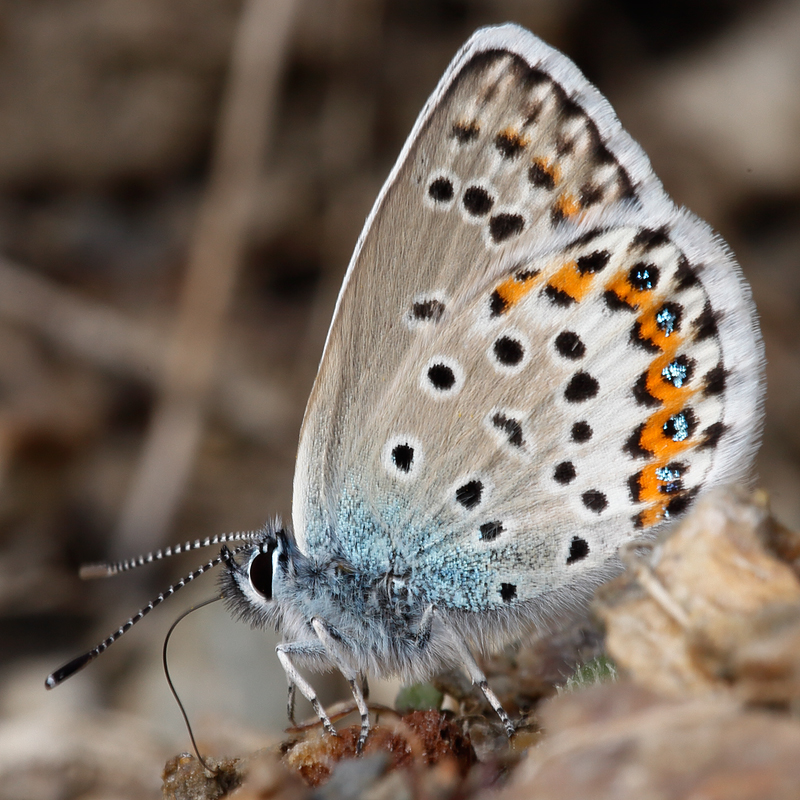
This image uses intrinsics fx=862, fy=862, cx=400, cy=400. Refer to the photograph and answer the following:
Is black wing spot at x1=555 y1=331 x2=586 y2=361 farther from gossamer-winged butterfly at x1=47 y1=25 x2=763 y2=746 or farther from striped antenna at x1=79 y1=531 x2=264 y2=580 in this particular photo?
striped antenna at x1=79 y1=531 x2=264 y2=580

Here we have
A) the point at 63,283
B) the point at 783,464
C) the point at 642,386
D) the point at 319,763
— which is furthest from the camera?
the point at 63,283

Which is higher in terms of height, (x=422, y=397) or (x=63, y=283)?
(x=63, y=283)

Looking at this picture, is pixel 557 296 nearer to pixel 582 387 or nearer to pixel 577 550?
pixel 582 387

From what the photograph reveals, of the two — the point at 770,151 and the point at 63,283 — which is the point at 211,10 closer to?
the point at 63,283

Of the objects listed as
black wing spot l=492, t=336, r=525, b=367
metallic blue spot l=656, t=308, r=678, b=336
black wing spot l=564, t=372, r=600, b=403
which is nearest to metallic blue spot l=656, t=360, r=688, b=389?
metallic blue spot l=656, t=308, r=678, b=336

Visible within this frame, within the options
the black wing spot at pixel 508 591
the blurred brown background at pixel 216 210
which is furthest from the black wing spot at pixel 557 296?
the blurred brown background at pixel 216 210

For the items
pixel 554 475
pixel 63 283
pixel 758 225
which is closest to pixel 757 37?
pixel 758 225
